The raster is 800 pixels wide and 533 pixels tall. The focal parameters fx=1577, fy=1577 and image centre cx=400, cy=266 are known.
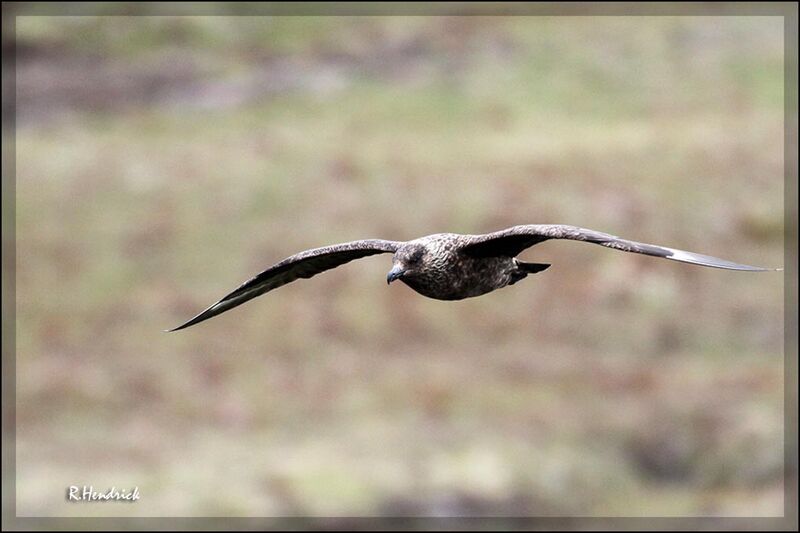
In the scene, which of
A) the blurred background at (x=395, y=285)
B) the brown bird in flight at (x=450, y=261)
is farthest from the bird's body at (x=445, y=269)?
the blurred background at (x=395, y=285)

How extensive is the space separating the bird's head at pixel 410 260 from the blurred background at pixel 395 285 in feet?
49.3

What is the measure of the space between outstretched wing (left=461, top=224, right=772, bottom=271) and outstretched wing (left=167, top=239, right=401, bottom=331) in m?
0.73

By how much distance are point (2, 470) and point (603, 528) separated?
11.1 m

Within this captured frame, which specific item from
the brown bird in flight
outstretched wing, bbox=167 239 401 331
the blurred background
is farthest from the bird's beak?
the blurred background

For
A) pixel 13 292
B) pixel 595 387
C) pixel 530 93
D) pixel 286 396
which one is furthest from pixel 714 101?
pixel 13 292

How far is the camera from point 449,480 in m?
27.5

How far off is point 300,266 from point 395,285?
63.4ft

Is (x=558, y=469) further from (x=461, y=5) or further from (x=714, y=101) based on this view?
(x=461, y=5)

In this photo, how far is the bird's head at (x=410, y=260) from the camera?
1181 centimetres

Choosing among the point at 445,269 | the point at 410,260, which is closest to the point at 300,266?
the point at 410,260

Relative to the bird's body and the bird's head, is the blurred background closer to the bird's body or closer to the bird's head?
the bird's body

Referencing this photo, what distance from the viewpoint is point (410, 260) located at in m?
11.8
